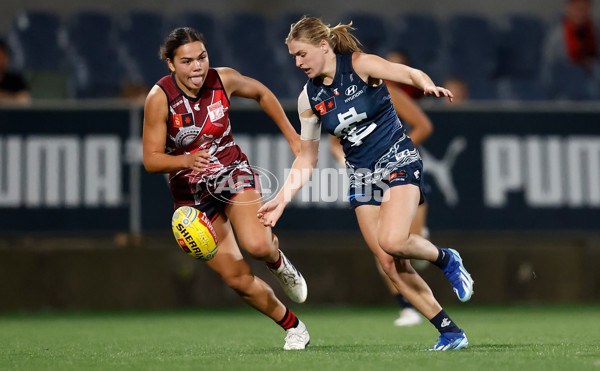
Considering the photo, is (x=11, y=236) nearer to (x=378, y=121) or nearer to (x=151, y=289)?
(x=151, y=289)

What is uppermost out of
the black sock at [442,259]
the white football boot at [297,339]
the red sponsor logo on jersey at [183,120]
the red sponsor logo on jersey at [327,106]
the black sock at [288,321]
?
the red sponsor logo on jersey at [327,106]

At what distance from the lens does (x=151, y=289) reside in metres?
9.63

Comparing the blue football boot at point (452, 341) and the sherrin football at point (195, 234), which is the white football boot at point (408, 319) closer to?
the blue football boot at point (452, 341)

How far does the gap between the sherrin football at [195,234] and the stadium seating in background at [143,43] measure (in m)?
6.74

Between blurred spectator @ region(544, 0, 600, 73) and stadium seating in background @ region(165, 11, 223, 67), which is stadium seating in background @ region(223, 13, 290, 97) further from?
blurred spectator @ region(544, 0, 600, 73)

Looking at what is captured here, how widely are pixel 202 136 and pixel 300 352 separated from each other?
Result: 4.87 ft

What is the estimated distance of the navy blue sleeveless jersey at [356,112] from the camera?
17.9 ft

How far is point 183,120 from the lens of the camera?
569 centimetres

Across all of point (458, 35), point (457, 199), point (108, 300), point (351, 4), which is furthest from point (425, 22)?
point (108, 300)

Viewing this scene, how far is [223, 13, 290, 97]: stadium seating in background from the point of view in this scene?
1241 cm

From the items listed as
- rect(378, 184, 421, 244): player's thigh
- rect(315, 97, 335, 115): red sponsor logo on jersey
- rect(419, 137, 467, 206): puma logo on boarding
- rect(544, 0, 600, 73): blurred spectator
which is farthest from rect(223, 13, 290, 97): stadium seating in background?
rect(378, 184, 421, 244): player's thigh

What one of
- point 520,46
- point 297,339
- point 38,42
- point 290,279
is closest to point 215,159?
point 290,279

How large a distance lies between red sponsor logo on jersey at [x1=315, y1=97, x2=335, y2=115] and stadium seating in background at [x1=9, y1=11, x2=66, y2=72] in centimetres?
722

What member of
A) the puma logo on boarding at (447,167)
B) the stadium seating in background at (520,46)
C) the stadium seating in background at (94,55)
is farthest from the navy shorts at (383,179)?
the stadium seating in background at (520,46)
